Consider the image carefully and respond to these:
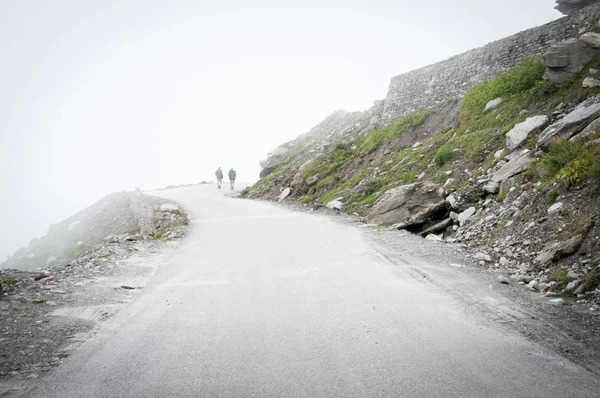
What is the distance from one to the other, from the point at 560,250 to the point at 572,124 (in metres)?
5.27

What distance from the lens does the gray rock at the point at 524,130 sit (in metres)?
11.5

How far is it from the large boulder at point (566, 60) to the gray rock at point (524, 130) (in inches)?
113

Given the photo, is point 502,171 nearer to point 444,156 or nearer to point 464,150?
point 464,150

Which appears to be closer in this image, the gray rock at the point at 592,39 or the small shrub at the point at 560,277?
the small shrub at the point at 560,277

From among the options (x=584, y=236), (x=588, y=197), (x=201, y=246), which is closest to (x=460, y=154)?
(x=588, y=197)

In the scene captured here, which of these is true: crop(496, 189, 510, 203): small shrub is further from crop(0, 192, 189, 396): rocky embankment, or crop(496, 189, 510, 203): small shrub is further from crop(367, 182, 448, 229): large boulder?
crop(0, 192, 189, 396): rocky embankment

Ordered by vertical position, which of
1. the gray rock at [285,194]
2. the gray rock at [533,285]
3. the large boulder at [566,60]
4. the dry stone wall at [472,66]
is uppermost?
the dry stone wall at [472,66]

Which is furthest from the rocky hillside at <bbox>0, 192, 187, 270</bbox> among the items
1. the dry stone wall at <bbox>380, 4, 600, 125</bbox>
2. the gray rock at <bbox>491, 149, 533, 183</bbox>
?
the dry stone wall at <bbox>380, 4, 600, 125</bbox>

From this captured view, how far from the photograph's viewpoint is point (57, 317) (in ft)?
17.1

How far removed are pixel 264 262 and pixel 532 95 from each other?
1380 centimetres

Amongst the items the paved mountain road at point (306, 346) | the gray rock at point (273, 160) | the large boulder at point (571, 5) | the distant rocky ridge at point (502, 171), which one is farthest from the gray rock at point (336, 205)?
the gray rock at point (273, 160)

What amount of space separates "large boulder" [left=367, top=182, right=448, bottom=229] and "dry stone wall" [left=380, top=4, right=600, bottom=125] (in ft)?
36.3

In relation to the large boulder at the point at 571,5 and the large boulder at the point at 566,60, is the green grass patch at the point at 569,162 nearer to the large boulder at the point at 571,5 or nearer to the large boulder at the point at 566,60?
the large boulder at the point at 566,60

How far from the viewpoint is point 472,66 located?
20.0 metres
